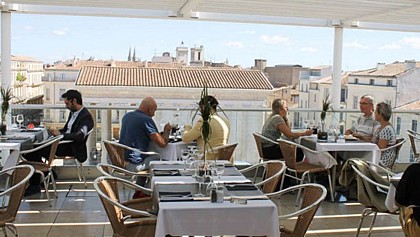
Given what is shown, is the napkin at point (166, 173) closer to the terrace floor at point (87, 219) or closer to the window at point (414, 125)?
the terrace floor at point (87, 219)

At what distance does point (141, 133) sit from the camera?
588 centimetres

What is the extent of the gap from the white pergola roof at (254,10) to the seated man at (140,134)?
7.06ft

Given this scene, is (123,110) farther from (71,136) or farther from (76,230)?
(76,230)

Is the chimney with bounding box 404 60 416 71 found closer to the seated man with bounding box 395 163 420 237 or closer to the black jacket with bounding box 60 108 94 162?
the black jacket with bounding box 60 108 94 162

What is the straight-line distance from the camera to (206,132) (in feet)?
13.0

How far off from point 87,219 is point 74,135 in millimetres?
1447

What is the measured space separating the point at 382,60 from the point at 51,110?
7.64 meters

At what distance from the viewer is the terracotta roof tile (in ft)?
33.9

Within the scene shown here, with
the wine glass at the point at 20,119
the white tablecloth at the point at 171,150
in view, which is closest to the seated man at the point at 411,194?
the white tablecloth at the point at 171,150

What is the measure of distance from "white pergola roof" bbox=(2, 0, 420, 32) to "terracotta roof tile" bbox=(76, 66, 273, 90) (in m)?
1.69

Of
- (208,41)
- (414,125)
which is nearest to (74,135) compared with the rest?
(414,125)

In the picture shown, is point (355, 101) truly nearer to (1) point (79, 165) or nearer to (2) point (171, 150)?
(2) point (171, 150)

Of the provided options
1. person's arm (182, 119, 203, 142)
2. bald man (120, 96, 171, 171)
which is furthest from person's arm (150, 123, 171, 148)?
person's arm (182, 119, 203, 142)

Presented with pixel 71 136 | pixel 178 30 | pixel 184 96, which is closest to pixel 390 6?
pixel 184 96
